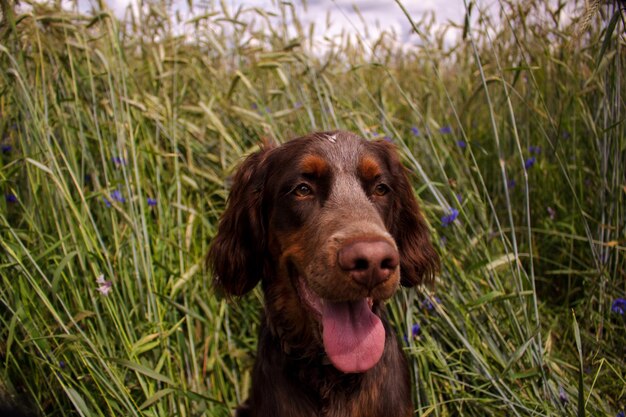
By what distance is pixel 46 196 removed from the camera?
8.25ft

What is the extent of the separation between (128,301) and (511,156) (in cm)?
243

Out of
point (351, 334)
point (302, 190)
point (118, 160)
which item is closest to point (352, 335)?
point (351, 334)

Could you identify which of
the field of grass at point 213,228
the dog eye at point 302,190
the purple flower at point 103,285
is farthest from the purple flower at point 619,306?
the purple flower at point 103,285

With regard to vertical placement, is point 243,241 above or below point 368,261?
below

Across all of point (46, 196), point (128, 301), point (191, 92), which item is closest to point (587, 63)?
point (191, 92)

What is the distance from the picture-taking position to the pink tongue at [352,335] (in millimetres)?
1687

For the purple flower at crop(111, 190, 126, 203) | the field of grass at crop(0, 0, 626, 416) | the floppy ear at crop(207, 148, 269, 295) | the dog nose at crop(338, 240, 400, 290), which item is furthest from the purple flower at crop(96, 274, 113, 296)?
the dog nose at crop(338, 240, 400, 290)

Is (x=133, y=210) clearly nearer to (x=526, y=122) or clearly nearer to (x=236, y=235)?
(x=236, y=235)

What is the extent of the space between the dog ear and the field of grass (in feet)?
0.42

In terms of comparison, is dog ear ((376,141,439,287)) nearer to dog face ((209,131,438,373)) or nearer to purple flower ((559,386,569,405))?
dog face ((209,131,438,373))

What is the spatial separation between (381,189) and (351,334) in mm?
596

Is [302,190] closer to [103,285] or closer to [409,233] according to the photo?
[409,233]

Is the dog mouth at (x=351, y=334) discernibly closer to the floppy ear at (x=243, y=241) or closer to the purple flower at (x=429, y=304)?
the floppy ear at (x=243, y=241)

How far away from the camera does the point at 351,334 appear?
67.8 inches
